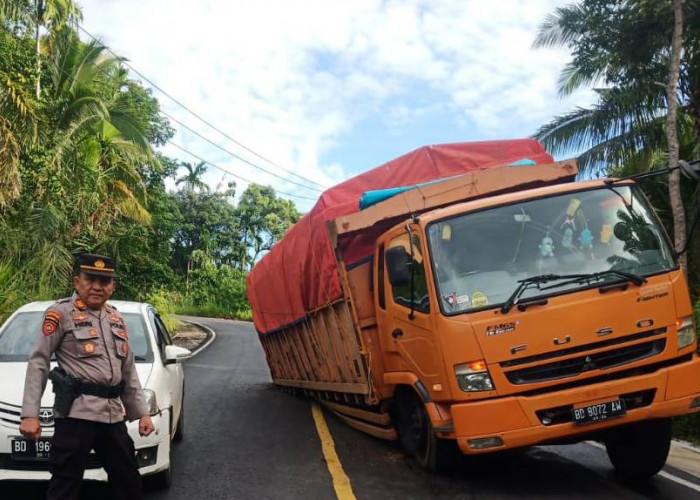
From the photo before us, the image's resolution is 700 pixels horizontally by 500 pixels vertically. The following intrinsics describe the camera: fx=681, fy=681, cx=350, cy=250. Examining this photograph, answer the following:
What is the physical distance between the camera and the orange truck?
5000 millimetres

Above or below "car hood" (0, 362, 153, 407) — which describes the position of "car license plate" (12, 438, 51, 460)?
below

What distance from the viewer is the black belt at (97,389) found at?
154 inches

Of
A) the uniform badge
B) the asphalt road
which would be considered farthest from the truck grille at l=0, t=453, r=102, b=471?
the uniform badge

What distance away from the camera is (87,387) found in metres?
3.91

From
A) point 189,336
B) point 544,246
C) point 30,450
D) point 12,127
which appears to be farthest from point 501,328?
point 189,336

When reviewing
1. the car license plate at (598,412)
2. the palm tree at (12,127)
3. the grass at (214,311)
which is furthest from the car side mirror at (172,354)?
the grass at (214,311)

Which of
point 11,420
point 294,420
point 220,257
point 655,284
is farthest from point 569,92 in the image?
point 220,257

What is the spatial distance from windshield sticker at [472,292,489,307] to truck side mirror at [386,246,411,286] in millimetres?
624

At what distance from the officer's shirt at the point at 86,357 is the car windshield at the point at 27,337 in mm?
1764

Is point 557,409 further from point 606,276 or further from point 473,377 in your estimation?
point 606,276

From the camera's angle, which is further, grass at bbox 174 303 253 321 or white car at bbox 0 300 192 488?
grass at bbox 174 303 253 321

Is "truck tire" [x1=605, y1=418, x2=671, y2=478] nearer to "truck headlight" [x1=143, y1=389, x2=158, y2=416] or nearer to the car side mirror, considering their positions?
"truck headlight" [x1=143, y1=389, x2=158, y2=416]

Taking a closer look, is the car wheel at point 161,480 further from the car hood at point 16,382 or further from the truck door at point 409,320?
the truck door at point 409,320

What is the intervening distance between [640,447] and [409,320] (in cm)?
217
